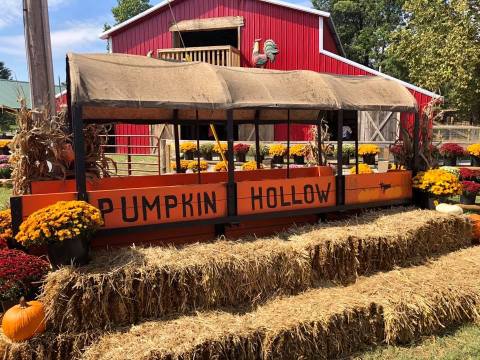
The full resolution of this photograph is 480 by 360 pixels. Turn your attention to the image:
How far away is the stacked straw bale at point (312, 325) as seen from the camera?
3682mm

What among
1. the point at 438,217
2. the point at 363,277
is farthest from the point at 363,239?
the point at 438,217

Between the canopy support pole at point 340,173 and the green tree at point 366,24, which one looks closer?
the canopy support pole at point 340,173

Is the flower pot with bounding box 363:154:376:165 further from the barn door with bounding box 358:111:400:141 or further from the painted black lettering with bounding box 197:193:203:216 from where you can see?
the painted black lettering with bounding box 197:193:203:216

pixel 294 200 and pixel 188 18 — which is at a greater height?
pixel 188 18

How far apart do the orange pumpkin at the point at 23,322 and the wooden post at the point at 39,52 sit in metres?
3.43

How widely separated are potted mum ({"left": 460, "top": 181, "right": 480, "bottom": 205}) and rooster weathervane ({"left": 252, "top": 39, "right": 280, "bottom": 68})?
11636 millimetres

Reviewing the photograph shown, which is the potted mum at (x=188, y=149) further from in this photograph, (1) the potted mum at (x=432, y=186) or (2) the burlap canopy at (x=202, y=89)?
(1) the potted mum at (x=432, y=186)

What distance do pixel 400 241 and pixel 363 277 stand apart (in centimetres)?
80

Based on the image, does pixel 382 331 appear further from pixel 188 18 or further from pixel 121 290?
pixel 188 18

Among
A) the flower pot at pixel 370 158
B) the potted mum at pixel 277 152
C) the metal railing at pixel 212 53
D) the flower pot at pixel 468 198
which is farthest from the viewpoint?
the metal railing at pixel 212 53

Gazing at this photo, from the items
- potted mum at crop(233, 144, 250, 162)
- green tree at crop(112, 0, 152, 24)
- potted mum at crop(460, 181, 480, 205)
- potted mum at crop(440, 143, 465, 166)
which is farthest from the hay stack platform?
green tree at crop(112, 0, 152, 24)

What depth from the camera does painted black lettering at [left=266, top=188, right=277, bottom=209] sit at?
226 inches

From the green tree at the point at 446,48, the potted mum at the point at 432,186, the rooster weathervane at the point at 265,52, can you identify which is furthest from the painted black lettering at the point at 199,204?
the green tree at the point at 446,48

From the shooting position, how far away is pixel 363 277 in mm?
5531
